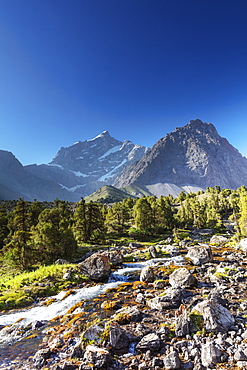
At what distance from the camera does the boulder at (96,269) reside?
29.6 m

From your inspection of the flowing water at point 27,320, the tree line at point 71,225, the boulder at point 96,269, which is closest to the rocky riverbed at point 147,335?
the flowing water at point 27,320

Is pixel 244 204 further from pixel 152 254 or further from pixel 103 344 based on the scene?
pixel 103 344

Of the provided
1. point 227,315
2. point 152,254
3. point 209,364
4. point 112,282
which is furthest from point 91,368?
point 152,254

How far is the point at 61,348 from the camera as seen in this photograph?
12664 mm

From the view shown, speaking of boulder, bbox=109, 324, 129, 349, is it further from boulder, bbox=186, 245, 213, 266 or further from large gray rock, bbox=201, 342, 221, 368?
boulder, bbox=186, 245, 213, 266

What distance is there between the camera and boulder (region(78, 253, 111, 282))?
29.6 meters

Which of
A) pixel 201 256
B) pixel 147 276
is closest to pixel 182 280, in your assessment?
pixel 147 276

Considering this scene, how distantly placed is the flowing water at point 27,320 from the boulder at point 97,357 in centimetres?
462

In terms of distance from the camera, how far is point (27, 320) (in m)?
18.4

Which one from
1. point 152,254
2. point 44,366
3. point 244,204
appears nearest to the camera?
point 44,366

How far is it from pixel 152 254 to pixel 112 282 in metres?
17.7

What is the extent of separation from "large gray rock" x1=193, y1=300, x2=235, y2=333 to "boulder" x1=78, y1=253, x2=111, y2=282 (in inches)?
717

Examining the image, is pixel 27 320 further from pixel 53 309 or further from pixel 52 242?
pixel 52 242

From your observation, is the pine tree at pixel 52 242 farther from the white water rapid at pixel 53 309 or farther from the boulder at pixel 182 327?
the boulder at pixel 182 327
